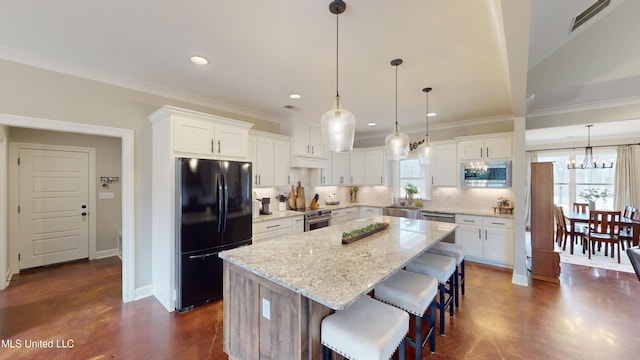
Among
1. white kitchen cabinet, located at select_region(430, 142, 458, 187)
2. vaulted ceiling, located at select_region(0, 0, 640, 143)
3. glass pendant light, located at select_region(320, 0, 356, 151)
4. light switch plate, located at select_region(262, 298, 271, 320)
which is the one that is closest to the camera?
light switch plate, located at select_region(262, 298, 271, 320)

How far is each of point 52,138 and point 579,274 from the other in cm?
894

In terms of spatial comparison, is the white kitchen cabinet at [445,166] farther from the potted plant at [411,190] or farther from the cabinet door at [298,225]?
the cabinet door at [298,225]

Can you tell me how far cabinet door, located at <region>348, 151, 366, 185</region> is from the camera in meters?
5.98

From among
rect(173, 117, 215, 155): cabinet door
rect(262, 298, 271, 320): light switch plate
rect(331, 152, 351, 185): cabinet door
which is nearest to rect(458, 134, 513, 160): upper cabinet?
rect(331, 152, 351, 185): cabinet door

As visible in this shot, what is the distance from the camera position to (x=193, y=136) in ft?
9.74

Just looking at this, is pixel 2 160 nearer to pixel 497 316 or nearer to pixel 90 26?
pixel 90 26

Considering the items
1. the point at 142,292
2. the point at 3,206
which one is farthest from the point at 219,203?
the point at 3,206

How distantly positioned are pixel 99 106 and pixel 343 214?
4.26 m

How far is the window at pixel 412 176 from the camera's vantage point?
5.46m

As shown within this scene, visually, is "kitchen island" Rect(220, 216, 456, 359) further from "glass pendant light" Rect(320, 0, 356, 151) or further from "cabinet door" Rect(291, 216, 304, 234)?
"cabinet door" Rect(291, 216, 304, 234)

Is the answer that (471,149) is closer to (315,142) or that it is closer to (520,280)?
(520,280)

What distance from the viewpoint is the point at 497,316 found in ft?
8.91

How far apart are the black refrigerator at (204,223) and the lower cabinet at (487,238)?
3564 mm

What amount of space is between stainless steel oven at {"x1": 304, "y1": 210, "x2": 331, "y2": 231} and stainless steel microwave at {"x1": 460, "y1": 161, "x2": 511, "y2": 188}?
266 cm
